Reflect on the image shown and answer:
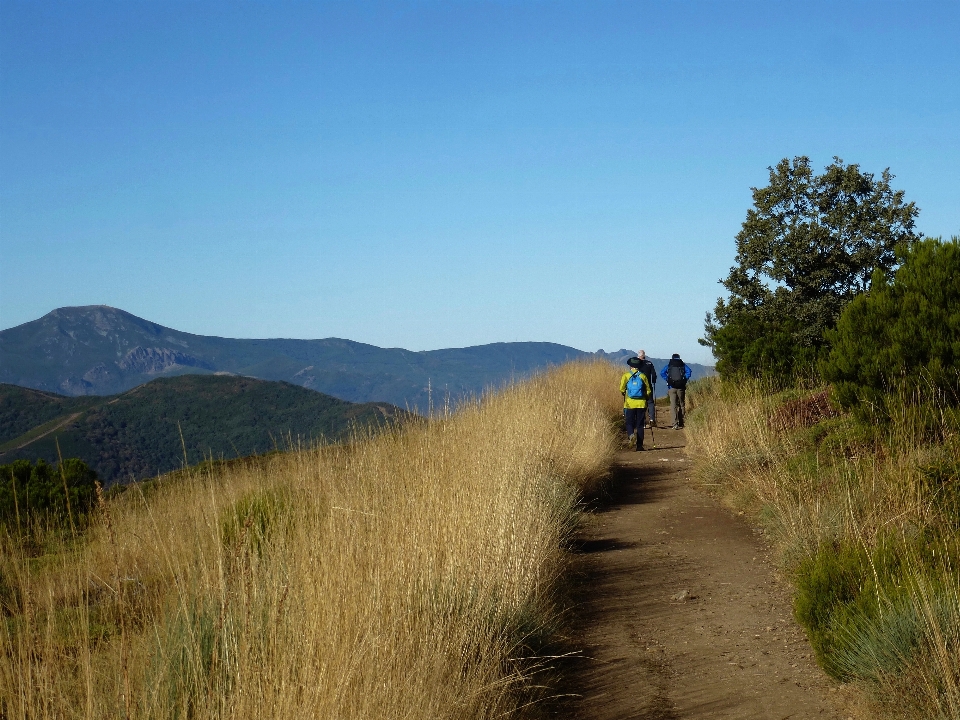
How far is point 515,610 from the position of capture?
5492 millimetres

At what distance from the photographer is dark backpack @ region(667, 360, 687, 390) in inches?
765

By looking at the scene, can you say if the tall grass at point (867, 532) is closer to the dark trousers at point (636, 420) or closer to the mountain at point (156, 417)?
the dark trousers at point (636, 420)

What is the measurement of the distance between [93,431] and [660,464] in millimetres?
111492

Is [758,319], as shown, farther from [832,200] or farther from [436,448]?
[436,448]

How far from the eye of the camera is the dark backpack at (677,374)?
63.7 ft

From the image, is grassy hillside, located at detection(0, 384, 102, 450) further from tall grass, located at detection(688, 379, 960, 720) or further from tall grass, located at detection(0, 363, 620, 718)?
tall grass, located at detection(0, 363, 620, 718)

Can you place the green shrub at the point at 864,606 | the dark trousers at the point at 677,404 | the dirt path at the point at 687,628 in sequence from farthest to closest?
the dark trousers at the point at 677,404
the dirt path at the point at 687,628
the green shrub at the point at 864,606

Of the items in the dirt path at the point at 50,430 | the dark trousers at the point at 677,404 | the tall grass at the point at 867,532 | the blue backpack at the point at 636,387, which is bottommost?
the dirt path at the point at 50,430

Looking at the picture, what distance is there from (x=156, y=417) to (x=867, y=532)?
12984cm

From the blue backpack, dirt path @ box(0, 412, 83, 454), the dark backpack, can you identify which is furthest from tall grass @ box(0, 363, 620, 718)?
dirt path @ box(0, 412, 83, 454)

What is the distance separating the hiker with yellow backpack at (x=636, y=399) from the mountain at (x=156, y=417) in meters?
83.5

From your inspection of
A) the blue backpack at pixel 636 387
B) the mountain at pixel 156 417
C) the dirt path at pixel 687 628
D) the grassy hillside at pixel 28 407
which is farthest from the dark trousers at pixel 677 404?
the grassy hillside at pixel 28 407

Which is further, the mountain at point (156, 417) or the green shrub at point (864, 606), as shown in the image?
the mountain at point (156, 417)

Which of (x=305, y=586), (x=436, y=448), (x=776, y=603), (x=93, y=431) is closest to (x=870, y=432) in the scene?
(x=776, y=603)
